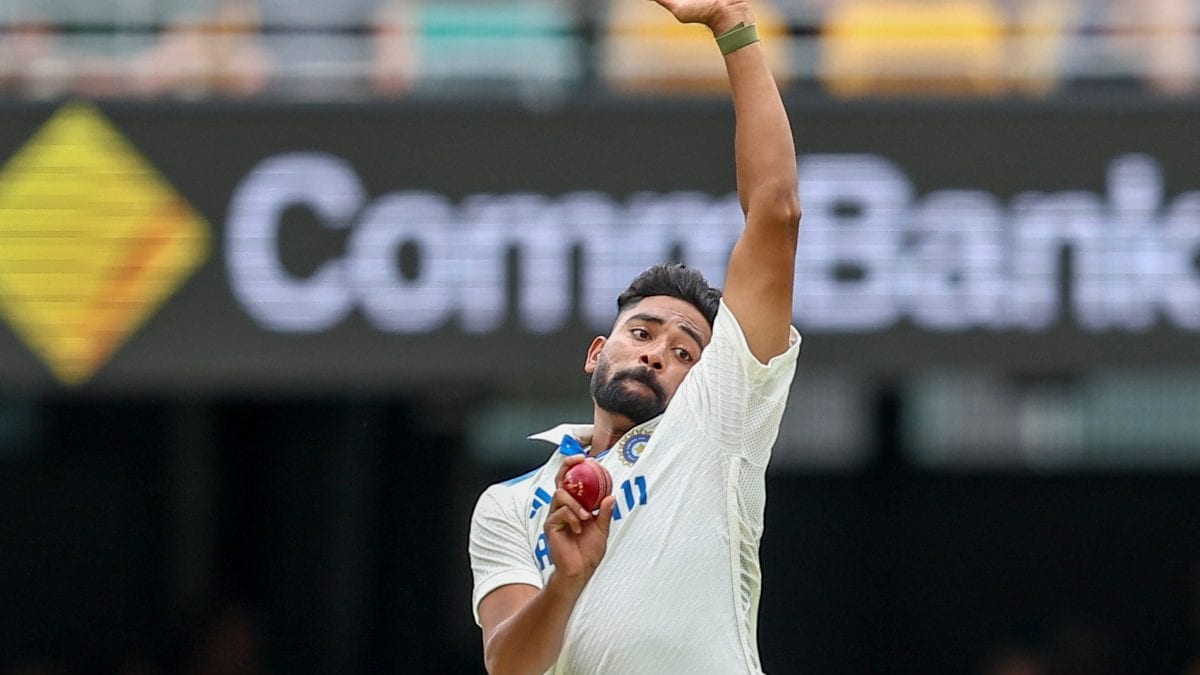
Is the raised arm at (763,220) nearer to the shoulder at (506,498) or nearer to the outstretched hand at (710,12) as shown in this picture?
the outstretched hand at (710,12)

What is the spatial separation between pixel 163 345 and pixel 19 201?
750 millimetres

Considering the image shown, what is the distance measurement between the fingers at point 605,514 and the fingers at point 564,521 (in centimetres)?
3

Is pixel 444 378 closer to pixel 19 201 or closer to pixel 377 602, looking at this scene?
pixel 19 201

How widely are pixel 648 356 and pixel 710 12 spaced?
600 millimetres

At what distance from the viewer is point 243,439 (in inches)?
419

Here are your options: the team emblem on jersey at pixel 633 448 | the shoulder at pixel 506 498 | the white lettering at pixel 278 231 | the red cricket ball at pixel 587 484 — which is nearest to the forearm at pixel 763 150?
the team emblem on jersey at pixel 633 448

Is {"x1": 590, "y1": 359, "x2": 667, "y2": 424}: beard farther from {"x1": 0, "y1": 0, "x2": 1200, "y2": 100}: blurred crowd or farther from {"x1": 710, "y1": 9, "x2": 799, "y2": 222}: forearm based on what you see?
{"x1": 0, "y1": 0, "x2": 1200, "y2": 100}: blurred crowd

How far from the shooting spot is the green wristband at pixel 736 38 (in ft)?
11.1

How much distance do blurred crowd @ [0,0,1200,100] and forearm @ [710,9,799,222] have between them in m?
4.33

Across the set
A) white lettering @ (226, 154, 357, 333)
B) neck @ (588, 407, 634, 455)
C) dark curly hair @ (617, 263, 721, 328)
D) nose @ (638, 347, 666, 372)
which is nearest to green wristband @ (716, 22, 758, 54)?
dark curly hair @ (617, 263, 721, 328)

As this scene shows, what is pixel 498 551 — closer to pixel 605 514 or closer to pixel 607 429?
pixel 607 429

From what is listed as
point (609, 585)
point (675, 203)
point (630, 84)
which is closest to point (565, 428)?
point (609, 585)

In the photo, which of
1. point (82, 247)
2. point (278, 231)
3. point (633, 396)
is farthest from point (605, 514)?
point (82, 247)

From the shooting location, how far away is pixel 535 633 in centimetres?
318
